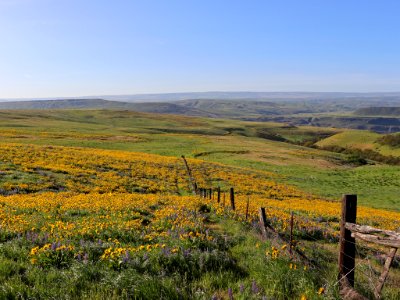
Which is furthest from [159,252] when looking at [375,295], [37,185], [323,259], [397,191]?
[397,191]

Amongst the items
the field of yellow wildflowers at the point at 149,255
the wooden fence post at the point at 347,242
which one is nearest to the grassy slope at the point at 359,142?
the field of yellow wildflowers at the point at 149,255

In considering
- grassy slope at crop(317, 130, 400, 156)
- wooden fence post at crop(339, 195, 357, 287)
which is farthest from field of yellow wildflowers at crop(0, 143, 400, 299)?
grassy slope at crop(317, 130, 400, 156)

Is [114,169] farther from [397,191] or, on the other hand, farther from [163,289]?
[397,191]

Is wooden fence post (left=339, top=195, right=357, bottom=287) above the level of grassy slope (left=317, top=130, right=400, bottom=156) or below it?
above

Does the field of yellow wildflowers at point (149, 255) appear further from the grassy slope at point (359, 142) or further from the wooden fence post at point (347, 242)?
the grassy slope at point (359, 142)

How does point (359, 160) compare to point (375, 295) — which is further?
point (359, 160)

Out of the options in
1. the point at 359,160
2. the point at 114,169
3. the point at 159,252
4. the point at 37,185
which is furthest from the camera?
the point at 359,160

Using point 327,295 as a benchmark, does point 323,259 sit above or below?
below

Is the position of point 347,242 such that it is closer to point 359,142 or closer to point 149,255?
point 149,255

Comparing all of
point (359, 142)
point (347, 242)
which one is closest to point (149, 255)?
point (347, 242)

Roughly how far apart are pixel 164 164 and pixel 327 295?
38270mm

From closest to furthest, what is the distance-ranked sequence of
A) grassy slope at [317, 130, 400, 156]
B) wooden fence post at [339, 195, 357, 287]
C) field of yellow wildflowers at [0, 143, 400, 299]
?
field of yellow wildflowers at [0, 143, 400, 299] < wooden fence post at [339, 195, 357, 287] < grassy slope at [317, 130, 400, 156]

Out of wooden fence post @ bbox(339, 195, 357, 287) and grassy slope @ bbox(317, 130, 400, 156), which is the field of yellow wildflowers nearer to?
wooden fence post @ bbox(339, 195, 357, 287)

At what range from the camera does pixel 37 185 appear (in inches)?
928
